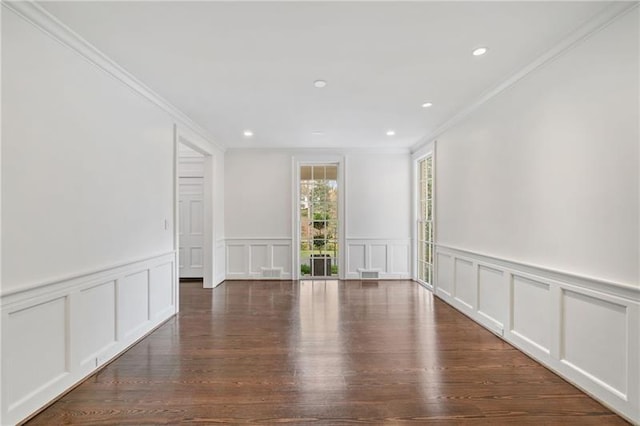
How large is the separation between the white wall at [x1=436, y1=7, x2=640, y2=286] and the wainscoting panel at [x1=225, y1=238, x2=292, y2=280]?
11.8 ft

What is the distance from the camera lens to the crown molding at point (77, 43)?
1.87 m

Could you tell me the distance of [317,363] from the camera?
260 cm

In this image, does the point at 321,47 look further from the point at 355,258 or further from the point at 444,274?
the point at 355,258

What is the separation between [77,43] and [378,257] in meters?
5.26

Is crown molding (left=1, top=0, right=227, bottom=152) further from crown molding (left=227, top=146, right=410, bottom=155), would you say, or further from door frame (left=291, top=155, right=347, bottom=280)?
door frame (left=291, top=155, right=347, bottom=280)

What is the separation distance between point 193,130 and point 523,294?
450cm

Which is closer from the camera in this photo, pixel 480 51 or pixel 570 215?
pixel 570 215

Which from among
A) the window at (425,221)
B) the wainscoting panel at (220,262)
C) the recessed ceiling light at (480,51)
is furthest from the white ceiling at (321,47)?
the wainscoting panel at (220,262)

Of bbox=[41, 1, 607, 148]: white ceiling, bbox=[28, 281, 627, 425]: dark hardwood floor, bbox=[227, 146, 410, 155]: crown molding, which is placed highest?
bbox=[41, 1, 607, 148]: white ceiling

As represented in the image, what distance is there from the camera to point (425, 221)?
552 cm

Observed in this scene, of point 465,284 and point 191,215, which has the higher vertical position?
point 191,215

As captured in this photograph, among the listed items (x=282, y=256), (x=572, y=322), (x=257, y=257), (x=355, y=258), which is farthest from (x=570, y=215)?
(x=257, y=257)

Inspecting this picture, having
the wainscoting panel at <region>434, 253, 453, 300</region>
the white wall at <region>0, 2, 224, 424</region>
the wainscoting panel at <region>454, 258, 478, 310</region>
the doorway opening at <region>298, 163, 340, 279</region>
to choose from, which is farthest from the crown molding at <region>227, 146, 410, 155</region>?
the white wall at <region>0, 2, 224, 424</region>

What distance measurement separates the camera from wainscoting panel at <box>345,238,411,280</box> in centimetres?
600
